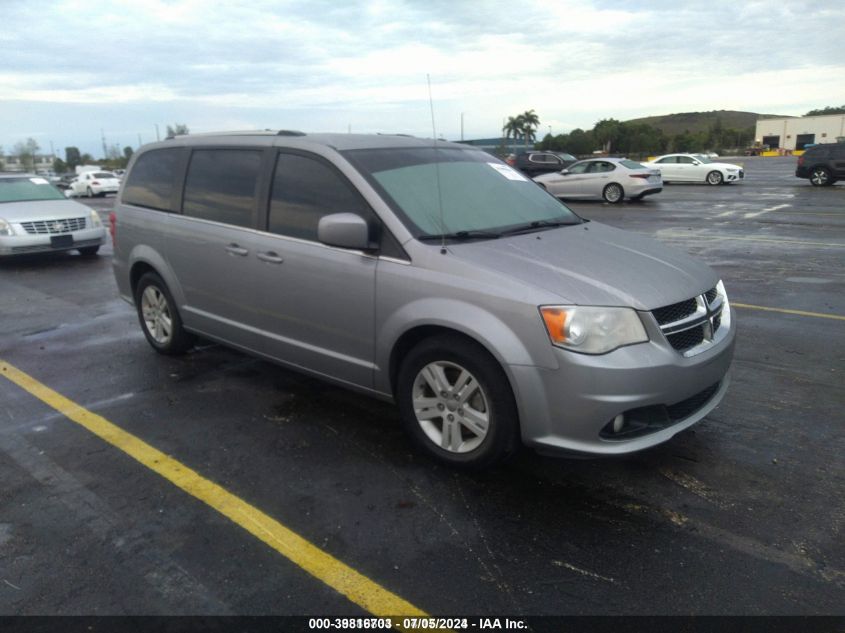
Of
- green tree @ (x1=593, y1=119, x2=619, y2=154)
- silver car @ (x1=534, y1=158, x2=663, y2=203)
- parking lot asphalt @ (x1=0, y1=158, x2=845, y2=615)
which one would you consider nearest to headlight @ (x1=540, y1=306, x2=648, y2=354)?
parking lot asphalt @ (x1=0, y1=158, x2=845, y2=615)

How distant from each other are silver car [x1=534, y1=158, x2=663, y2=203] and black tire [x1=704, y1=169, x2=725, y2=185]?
826 centimetres

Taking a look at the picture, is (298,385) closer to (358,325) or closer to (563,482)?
(358,325)

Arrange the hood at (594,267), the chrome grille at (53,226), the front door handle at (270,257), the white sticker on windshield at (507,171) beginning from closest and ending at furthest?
the hood at (594,267) < the front door handle at (270,257) < the white sticker on windshield at (507,171) < the chrome grille at (53,226)

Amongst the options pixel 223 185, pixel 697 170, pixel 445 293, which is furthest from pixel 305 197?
pixel 697 170

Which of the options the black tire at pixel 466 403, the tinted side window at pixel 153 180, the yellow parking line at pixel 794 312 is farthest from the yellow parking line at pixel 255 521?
the yellow parking line at pixel 794 312

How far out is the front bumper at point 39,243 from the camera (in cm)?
1059

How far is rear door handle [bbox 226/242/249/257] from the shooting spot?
457 centimetres

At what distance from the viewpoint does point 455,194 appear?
423cm

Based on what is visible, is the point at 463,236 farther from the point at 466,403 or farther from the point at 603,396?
the point at 603,396

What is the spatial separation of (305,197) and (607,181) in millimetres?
18478

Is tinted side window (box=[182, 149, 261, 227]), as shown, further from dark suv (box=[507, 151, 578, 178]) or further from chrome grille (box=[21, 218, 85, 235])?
dark suv (box=[507, 151, 578, 178])

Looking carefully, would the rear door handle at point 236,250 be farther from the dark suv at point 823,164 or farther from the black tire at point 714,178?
the black tire at point 714,178

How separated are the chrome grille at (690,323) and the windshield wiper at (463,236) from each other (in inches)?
42.1

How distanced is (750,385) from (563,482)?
2107 mm
